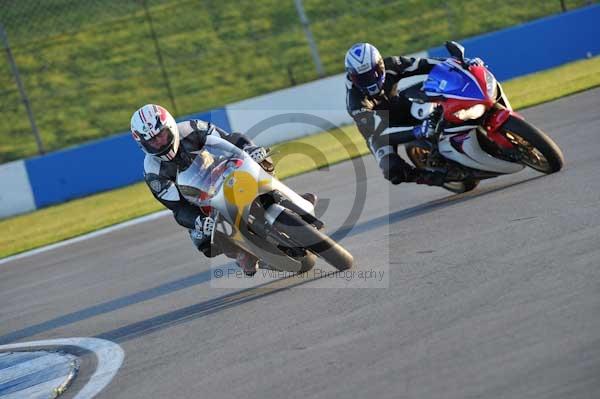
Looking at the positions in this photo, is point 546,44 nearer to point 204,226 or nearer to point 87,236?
point 87,236

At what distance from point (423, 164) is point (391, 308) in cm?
371

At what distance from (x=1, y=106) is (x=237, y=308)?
53.6ft

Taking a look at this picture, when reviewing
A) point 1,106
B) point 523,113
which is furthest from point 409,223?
point 1,106

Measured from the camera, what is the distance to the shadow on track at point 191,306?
7609 millimetres

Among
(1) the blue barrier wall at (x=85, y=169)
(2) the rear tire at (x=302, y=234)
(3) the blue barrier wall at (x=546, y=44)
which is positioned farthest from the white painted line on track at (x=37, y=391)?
(3) the blue barrier wall at (x=546, y=44)

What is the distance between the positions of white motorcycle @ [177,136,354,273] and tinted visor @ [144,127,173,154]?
0.82ft

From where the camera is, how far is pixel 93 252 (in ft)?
40.4

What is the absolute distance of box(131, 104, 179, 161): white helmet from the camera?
7453mm

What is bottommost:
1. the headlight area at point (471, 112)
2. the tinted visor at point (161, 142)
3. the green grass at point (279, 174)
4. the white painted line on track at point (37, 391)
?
the green grass at point (279, 174)

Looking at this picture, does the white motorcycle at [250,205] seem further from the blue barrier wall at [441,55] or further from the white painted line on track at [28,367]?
the blue barrier wall at [441,55]

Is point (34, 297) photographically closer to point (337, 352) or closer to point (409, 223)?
point (409, 223)

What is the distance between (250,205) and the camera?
23.5 ft

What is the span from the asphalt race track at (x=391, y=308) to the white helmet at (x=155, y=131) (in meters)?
1.32

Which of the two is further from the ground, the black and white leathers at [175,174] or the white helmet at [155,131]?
the white helmet at [155,131]
